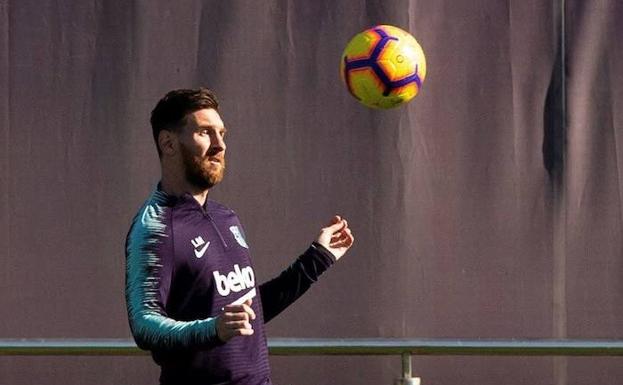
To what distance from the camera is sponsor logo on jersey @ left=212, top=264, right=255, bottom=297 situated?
3893 mm

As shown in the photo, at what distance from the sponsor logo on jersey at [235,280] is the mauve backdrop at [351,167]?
2770 mm

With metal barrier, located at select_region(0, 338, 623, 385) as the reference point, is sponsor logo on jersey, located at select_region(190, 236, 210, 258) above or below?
above

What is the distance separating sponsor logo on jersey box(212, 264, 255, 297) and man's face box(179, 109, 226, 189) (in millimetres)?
289

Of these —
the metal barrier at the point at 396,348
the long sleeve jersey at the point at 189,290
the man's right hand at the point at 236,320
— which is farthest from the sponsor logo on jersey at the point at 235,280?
the metal barrier at the point at 396,348

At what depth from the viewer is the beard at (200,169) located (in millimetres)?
3965

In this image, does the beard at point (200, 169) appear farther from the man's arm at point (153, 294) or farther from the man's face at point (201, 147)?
the man's arm at point (153, 294)

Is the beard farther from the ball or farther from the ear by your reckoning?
the ball

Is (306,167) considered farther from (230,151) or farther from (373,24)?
(373,24)

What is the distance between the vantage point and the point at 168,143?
3986 millimetres

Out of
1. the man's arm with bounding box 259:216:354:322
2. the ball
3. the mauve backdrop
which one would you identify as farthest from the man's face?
the mauve backdrop

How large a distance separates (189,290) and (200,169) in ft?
1.28

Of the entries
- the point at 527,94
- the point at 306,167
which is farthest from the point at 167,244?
the point at 527,94

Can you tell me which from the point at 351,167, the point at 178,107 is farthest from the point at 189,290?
the point at 351,167

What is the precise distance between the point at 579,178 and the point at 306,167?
4.80ft
